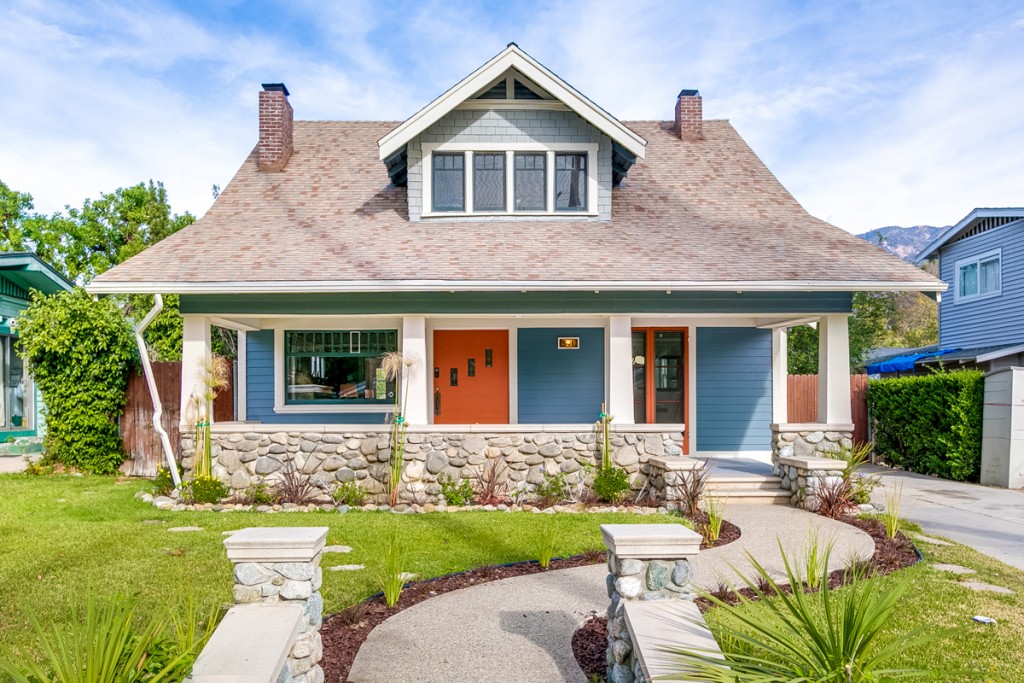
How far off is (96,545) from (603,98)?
11.8m

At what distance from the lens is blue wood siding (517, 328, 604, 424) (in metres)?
11.8

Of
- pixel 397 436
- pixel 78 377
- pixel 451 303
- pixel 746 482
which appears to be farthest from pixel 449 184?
pixel 78 377

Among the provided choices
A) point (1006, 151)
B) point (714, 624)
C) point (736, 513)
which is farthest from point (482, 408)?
point (1006, 151)

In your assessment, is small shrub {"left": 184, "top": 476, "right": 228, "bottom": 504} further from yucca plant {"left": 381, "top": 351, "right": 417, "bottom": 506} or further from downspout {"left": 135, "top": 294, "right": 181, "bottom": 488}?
yucca plant {"left": 381, "top": 351, "right": 417, "bottom": 506}

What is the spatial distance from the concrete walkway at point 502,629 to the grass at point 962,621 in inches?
31.3

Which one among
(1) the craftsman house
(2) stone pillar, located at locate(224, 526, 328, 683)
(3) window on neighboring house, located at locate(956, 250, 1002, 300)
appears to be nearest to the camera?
(2) stone pillar, located at locate(224, 526, 328, 683)

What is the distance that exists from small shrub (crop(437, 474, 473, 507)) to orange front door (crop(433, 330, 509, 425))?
278 cm

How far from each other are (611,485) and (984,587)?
4267 mm

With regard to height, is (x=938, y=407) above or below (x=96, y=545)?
above

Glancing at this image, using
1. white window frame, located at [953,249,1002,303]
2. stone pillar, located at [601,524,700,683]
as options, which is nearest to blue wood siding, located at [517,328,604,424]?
stone pillar, located at [601,524,700,683]

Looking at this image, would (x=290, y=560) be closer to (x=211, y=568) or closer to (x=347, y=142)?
(x=211, y=568)

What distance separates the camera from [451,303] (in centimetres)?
963

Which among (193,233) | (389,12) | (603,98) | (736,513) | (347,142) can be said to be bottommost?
(736,513)

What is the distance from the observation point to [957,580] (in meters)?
5.36
